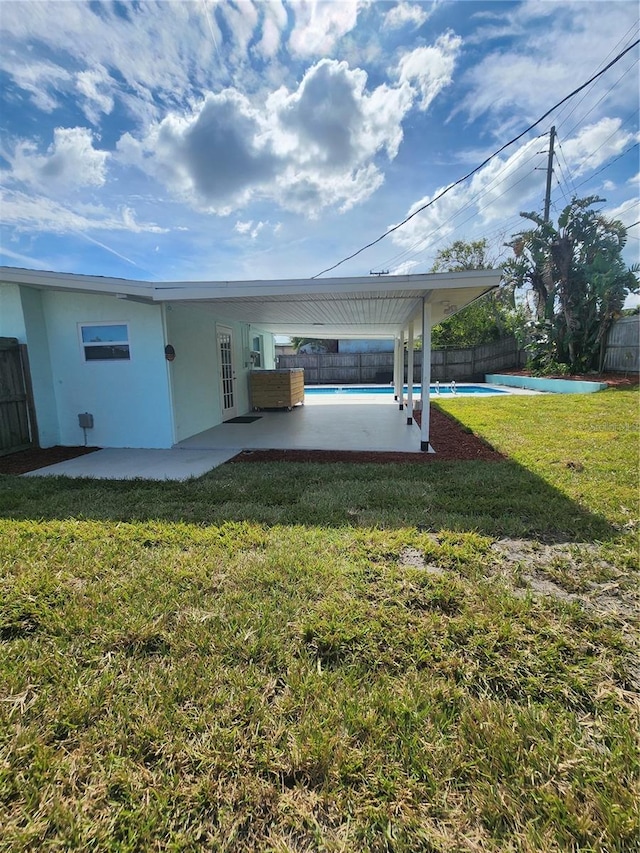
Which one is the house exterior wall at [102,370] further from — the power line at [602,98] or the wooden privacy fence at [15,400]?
the power line at [602,98]

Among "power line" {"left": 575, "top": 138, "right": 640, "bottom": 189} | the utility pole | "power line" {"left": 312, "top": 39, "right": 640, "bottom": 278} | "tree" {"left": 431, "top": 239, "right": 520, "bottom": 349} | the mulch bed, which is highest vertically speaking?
the utility pole

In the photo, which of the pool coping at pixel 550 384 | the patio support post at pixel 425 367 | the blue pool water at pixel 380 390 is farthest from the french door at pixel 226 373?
the pool coping at pixel 550 384

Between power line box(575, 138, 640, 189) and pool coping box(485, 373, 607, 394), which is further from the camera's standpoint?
power line box(575, 138, 640, 189)

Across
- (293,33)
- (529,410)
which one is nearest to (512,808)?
(529,410)

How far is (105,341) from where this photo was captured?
7.11 metres

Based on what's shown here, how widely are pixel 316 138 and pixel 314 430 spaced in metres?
7.91

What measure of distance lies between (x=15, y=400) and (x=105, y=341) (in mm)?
1812

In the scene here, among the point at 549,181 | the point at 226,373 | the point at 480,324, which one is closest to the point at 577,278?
the point at 549,181

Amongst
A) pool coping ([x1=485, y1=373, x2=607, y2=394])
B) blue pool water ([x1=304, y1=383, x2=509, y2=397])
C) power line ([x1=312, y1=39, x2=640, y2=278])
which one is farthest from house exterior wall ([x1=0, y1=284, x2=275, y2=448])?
pool coping ([x1=485, y1=373, x2=607, y2=394])

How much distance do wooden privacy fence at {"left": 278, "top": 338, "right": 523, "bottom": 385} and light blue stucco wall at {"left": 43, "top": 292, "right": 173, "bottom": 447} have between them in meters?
15.0

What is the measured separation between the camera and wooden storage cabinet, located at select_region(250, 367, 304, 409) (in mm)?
11359

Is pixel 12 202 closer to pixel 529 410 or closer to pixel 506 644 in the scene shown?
pixel 506 644

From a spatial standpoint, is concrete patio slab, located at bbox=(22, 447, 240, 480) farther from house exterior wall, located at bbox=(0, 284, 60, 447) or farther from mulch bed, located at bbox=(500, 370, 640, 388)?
mulch bed, located at bbox=(500, 370, 640, 388)

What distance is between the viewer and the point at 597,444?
19.9 feet
